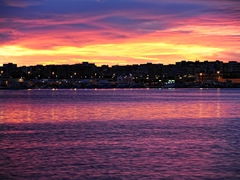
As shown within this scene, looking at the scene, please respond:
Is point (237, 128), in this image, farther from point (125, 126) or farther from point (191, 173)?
point (191, 173)

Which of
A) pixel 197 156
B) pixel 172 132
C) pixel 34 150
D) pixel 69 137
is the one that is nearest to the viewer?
pixel 197 156

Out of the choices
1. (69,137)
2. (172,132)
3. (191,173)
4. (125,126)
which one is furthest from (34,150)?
(125,126)

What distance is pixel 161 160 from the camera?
1909 cm

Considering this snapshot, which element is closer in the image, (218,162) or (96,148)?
(218,162)

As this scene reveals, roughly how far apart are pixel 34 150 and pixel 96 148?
2626mm

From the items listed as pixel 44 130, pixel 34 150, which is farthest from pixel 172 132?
pixel 34 150

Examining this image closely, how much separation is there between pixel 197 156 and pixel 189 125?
567 inches

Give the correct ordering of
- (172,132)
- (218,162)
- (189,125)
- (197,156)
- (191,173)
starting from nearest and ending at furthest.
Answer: (191,173) < (218,162) < (197,156) < (172,132) < (189,125)

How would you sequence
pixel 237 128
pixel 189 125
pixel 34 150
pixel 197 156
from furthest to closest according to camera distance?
pixel 189 125 → pixel 237 128 → pixel 34 150 → pixel 197 156

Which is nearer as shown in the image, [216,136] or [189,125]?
[216,136]

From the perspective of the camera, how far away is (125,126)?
33250 millimetres

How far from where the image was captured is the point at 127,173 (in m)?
16.9

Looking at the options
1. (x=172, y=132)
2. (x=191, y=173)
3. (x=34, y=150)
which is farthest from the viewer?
(x=172, y=132)

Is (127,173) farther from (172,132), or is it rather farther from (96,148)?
(172,132)
